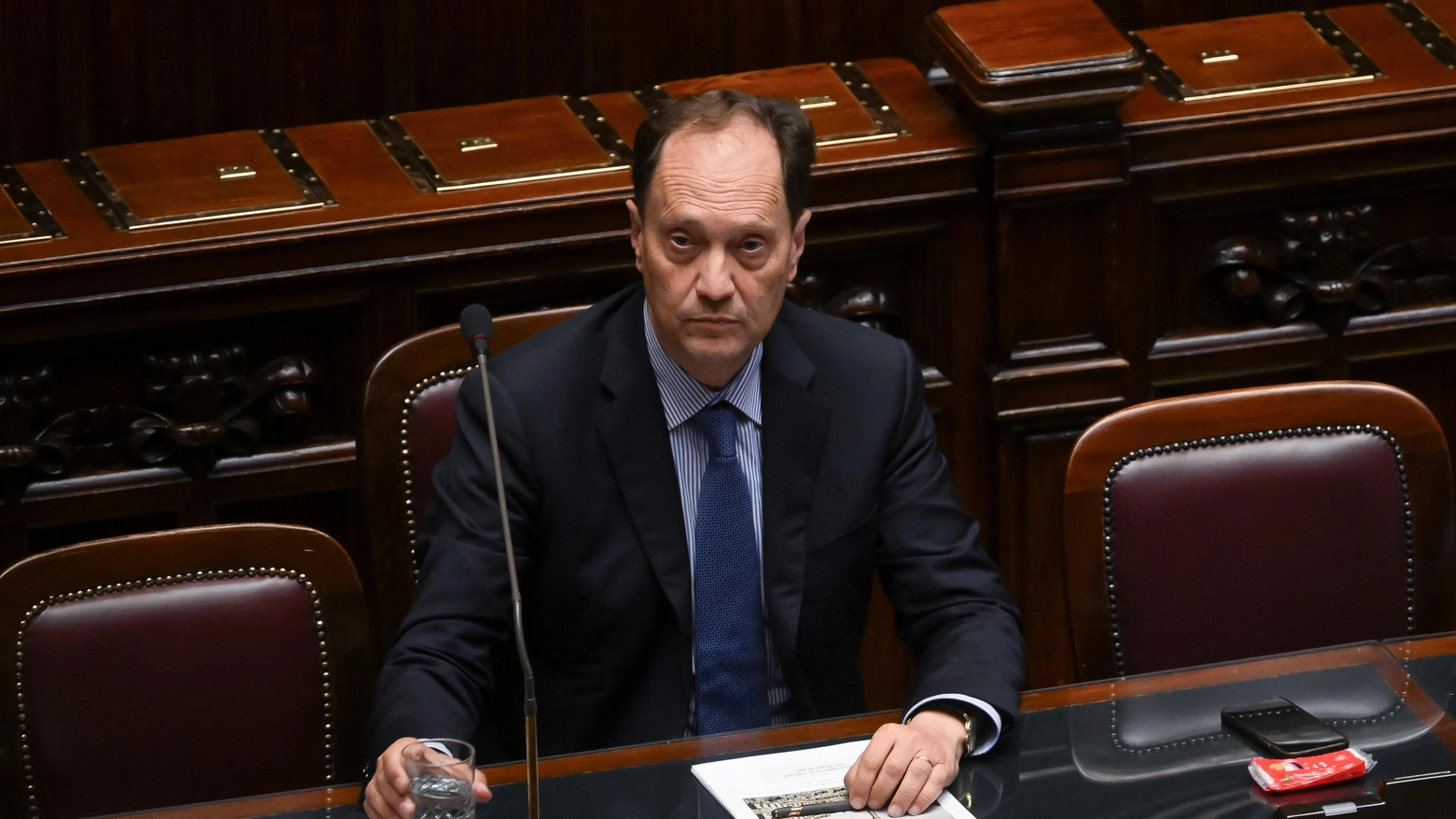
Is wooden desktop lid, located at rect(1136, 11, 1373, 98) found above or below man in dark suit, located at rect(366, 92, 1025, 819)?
above

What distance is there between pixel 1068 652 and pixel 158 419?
160 centimetres

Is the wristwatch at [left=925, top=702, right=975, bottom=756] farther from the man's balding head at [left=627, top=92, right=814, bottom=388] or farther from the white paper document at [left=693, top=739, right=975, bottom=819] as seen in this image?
the man's balding head at [left=627, top=92, right=814, bottom=388]

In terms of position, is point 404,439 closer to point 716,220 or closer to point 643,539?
point 643,539

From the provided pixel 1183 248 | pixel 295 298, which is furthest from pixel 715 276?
pixel 1183 248

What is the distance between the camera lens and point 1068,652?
338cm

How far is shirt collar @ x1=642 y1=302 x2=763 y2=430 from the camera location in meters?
2.32

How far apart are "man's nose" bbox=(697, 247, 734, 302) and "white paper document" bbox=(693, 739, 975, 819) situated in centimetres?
54

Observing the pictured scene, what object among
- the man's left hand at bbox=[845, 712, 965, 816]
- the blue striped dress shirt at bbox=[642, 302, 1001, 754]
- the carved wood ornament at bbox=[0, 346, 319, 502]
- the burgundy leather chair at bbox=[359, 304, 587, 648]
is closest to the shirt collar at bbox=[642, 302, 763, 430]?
the blue striped dress shirt at bbox=[642, 302, 1001, 754]

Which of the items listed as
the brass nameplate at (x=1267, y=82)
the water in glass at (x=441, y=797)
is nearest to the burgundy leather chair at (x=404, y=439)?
the water in glass at (x=441, y=797)

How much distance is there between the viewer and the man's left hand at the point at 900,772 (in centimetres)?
185

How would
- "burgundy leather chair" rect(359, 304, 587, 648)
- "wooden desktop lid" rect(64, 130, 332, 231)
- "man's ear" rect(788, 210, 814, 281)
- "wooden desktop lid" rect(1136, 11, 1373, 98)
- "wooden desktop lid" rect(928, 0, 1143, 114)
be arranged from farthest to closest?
"wooden desktop lid" rect(1136, 11, 1373, 98)
"wooden desktop lid" rect(928, 0, 1143, 114)
"wooden desktop lid" rect(64, 130, 332, 231)
"burgundy leather chair" rect(359, 304, 587, 648)
"man's ear" rect(788, 210, 814, 281)

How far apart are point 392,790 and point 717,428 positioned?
2.26 ft

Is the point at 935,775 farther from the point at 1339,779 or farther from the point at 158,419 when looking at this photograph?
the point at 158,419

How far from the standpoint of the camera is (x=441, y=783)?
1.76m
